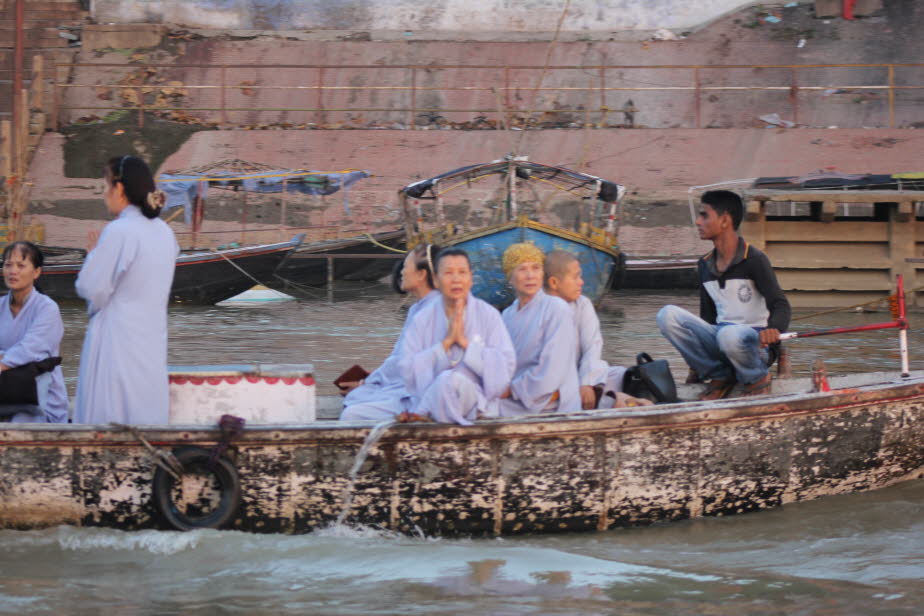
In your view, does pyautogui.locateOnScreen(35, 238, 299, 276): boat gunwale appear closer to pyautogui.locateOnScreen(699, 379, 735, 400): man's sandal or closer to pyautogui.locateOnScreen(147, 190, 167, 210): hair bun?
pyautogui.locateOnScreen(699, 379, 735, 400): man's sandal

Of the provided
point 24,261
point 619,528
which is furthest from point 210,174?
point 619,528

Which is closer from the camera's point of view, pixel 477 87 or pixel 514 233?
pixel 514 233

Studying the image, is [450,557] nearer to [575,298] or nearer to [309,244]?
[575,298]

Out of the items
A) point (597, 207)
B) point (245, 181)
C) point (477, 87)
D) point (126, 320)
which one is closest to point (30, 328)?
point (126, 320)

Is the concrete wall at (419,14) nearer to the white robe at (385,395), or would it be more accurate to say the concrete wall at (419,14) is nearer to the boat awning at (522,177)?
the boat awning at (522,177)

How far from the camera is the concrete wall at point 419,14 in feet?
75.1

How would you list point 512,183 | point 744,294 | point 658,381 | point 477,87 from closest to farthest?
point 658,381, point 744,294, point 512,183, point 477,87

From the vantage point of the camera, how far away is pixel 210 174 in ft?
57.8

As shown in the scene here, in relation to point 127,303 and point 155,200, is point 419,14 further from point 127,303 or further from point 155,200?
point 127,303

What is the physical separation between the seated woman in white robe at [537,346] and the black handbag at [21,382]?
7.29ft

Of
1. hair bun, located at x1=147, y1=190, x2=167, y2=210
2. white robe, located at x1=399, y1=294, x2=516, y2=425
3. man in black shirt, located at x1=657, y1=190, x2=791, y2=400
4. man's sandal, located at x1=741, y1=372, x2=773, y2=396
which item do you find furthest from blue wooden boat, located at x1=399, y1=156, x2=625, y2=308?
hair bun, located at x1=147, y1=190, x2=167, y2=210

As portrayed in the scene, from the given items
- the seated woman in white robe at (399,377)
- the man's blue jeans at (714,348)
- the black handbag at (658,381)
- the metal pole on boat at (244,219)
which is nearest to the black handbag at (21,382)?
the seated woman in white robe at (399,377)

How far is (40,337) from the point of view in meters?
5.41

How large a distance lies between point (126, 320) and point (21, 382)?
0.91 m
